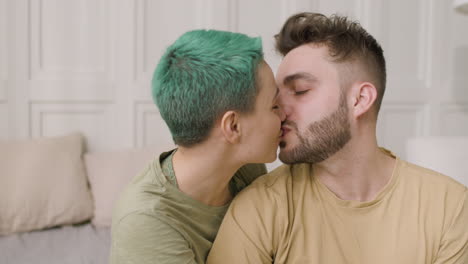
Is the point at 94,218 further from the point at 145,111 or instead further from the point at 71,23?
the point at 71,23

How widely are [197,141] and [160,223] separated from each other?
0.23 m

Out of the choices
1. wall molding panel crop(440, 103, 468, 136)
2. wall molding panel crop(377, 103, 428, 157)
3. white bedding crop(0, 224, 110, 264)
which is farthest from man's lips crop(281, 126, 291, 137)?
wall molding panel crop(440, 103, 468, 136)

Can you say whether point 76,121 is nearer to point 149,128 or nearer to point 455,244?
point 149,128

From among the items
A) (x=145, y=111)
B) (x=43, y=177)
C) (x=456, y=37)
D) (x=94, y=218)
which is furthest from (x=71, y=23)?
(x=456, y=37)

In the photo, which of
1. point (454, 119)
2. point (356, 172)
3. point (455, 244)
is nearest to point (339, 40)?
point (356, 172)

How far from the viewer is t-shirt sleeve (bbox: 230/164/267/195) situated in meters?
1.42

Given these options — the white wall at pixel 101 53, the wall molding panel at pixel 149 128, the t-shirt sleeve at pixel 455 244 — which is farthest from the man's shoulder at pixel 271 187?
the wall molding panel at pixel 149 128

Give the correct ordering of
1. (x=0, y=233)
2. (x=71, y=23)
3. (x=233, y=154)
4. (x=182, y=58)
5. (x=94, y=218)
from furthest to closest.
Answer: (x=71, y=23), (x=94, y=218), (x=0, y=233), (x=233, y=154), (x=182, y=58)

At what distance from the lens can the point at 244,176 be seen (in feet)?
4.80

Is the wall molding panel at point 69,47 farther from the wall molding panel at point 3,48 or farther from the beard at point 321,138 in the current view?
the beard at point 321,138

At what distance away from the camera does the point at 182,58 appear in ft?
3.72

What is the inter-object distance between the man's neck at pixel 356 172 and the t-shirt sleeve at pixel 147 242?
47cm

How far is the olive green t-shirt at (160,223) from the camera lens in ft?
3.51

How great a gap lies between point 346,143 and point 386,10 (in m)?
1.95
